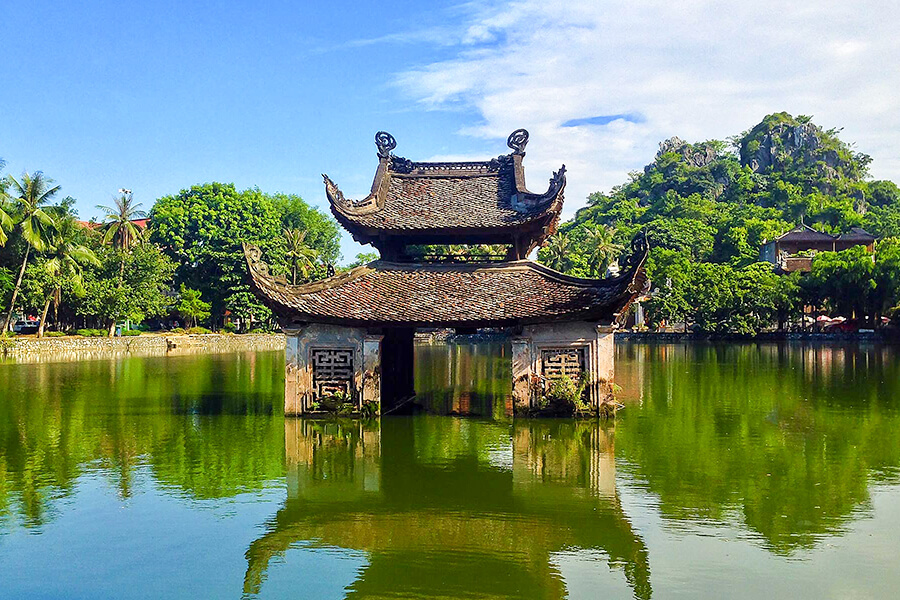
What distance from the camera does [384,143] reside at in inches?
931

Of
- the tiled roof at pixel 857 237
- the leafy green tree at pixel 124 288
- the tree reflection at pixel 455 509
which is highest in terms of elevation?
the tiled roof at pixel 857 237

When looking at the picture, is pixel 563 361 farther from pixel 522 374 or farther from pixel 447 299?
pixel 447 299

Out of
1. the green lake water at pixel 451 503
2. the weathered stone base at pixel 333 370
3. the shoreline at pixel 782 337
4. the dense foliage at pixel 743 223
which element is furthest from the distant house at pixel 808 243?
the weathered stone base at pixel 333 370

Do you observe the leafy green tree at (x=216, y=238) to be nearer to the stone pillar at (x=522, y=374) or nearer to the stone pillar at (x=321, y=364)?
the stone pillar at (x=321, y=364)

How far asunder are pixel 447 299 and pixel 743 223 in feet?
266

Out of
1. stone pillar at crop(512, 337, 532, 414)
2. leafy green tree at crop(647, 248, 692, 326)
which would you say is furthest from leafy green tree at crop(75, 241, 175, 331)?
stone pillar at crop(512, 337, 532, 414)

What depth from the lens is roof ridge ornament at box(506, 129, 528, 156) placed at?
75.1 feet

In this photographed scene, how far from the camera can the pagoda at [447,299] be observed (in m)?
18.2

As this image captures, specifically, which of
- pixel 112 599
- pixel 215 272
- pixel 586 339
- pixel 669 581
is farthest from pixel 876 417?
pixel 215 272

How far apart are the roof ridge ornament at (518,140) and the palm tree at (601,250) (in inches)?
2252

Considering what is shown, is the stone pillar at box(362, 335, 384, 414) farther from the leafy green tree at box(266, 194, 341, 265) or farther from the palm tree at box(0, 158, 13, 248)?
the leafy green tree at box(266, 194, 341, 265)

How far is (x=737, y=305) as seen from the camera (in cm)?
6425

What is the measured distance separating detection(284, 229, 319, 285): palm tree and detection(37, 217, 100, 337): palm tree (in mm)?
17550

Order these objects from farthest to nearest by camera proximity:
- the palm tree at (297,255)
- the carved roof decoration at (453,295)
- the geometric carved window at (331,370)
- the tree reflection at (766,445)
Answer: the palm tree at (297,255), the geometric carved window at (331,370), the carved roof decoration at (453,295), the tree reflection at (766,445)
